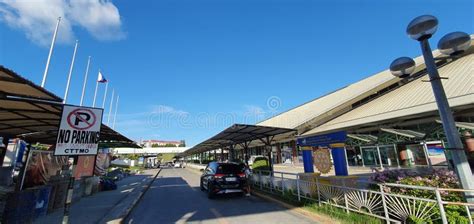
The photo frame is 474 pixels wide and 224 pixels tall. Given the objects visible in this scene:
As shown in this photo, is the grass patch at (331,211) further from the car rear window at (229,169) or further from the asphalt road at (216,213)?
the car rear window at (229,169)

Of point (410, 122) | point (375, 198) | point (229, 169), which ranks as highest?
point (410, 122)

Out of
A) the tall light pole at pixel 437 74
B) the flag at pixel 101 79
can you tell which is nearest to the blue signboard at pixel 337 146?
the tall light pole at pixel 437 74

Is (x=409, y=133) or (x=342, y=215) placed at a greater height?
(x=409, y=133)

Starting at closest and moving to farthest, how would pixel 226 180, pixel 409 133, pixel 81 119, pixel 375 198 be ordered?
1. pixel 81 119
2. pixel 375 198
3. pixel 226 180
4. pixel 409 133

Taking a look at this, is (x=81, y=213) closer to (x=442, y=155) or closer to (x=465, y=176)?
(x=465, y=176)

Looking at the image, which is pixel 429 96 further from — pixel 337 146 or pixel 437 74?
pixel 437 74

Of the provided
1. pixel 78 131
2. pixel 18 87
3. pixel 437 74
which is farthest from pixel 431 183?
pixel 18 87

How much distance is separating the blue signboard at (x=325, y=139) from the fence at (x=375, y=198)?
1.30 m

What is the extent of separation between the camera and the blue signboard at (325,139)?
846cm

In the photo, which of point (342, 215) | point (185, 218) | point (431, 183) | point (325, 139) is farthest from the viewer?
point (325, 139)

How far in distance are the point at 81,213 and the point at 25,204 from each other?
2624 mm

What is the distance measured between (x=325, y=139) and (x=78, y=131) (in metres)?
7.87

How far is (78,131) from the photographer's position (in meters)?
4.41

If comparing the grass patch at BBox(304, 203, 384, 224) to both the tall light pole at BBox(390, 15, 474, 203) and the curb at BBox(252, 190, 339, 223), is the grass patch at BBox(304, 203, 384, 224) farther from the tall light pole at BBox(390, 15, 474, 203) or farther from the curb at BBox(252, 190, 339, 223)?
the tall light pole at BBox(390, 15, 474, 203)
